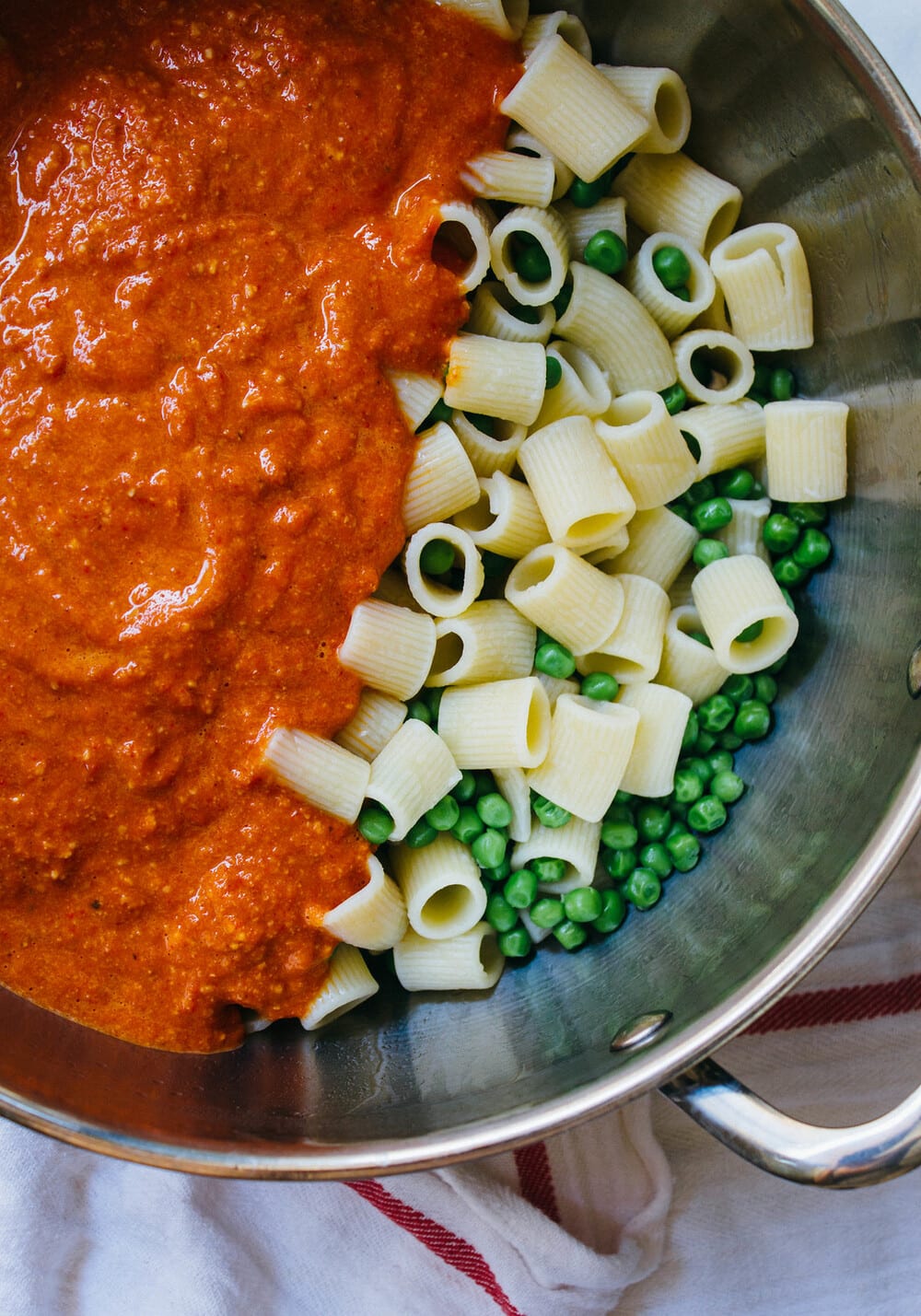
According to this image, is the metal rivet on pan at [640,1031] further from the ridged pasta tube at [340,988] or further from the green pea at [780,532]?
the green pea at [780,532]

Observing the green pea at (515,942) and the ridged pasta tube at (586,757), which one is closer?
the ridged pasta tube at (586,757)

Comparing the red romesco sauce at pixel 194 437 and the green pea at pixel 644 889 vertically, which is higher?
the red romesco sauce at pixel 194 437

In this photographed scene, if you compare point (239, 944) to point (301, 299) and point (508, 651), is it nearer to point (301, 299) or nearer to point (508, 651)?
point (508, 651)

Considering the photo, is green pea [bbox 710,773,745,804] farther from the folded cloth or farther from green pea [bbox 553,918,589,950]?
the folded cloth

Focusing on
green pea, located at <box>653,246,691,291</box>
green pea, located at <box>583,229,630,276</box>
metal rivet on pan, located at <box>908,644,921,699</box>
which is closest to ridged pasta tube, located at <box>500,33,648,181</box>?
green pea, located at <box>583,229,630,276</box>

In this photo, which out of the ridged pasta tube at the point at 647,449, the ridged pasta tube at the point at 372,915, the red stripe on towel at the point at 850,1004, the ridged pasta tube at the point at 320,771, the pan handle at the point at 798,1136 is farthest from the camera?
the red stripe on towel at the point at 850,1004

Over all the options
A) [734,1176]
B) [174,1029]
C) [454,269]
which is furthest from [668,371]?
[734,1176]

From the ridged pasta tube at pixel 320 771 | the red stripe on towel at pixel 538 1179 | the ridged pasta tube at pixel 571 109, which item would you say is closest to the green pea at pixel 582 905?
the ridged pasta tube at pixel 320 771

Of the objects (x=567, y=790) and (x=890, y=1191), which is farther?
(x=890, y=1191)
